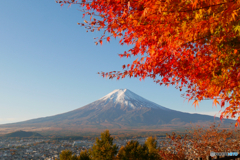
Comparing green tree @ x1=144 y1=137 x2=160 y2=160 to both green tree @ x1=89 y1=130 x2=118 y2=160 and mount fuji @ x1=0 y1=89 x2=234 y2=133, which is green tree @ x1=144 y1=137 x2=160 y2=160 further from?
mount fuji @ x1=0 y1=89 x2=234 y2=133

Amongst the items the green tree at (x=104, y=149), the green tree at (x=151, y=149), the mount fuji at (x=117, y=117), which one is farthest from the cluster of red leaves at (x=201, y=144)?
the mount fuji at (x=117, y=117)

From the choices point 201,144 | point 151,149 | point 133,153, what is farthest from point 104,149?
point 201,144

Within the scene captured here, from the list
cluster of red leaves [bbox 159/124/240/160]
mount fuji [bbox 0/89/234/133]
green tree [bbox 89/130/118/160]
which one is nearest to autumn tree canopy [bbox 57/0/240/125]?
cluster of red leaves [bbox 159/124/240/160]

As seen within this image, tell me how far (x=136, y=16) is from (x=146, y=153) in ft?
47.2

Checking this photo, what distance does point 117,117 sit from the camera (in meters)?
165

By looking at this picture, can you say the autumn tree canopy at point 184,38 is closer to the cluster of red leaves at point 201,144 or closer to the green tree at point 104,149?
the cluster of red leaves at point 201,144

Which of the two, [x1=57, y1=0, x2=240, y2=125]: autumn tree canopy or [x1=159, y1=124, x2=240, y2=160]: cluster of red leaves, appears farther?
[x1=159, y1=124, x2=240, y2=160]: cluster of red leaves

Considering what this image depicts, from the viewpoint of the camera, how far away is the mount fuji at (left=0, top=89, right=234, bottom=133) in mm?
146500

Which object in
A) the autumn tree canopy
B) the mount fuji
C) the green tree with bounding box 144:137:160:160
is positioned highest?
the autumn tree canopy

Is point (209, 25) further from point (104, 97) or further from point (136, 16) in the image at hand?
point (104, 97)

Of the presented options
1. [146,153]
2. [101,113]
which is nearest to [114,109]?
[101,113]

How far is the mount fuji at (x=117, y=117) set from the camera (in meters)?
146

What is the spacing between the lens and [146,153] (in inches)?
627

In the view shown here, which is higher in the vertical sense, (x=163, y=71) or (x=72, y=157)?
(x=163, y=71)
